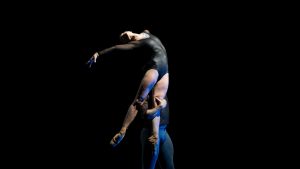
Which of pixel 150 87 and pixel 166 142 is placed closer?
pixel 150 87

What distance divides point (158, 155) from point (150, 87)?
43 centimetres

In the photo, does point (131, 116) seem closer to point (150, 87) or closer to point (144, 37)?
point (150, 87)

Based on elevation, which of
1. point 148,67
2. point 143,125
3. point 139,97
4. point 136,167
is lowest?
point 136,167

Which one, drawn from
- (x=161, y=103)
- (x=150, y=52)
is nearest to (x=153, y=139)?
(x=161, y=103)

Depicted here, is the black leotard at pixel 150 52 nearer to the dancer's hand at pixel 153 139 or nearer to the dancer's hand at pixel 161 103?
the dancer's hand at pixel 161 103

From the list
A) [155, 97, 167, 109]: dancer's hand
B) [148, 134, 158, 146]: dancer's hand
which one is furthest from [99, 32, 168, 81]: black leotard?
[148, 134, 158, 146]: dancer's hand

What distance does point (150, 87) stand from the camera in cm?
199

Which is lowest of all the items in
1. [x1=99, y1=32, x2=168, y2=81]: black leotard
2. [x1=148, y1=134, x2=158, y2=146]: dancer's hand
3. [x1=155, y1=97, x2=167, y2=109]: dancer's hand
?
[x1=148, y1=134, x2=158, y2=146]: dancer's hand

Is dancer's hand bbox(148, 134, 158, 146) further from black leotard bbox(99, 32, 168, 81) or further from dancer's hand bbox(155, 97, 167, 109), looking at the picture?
black leotard bbox(99, 32, 168, 81)

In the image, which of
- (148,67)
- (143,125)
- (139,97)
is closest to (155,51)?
(148,67)

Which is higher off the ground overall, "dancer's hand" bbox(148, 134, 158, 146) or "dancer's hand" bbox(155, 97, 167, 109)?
"dancer's hand" bbox(155, 97, 167, 109)

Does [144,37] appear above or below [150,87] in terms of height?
above

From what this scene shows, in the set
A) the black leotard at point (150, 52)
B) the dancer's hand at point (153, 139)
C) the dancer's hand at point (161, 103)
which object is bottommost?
the dancer's hand at point (153, 139)

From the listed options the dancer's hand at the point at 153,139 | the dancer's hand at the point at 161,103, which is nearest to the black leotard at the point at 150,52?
the dancer's hand at the point at 161,103
